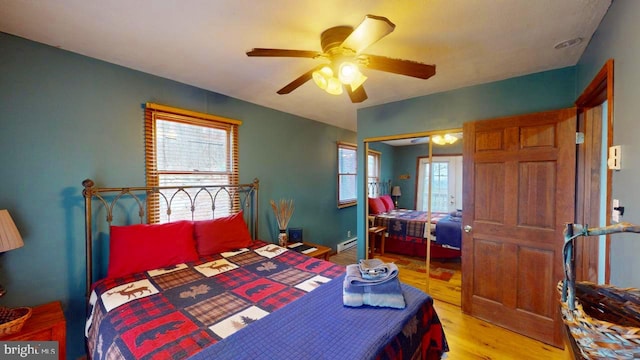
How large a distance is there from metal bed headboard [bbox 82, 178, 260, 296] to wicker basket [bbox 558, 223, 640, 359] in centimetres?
274

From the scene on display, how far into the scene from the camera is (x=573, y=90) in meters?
2.12

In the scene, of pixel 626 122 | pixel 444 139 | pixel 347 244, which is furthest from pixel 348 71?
pixel 347 244

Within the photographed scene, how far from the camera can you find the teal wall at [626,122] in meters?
1.07

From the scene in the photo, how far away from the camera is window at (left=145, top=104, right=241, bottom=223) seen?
7.66ft

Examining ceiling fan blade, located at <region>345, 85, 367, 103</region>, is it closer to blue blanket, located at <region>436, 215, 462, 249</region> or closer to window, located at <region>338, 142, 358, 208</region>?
blue blanket, located at <region>436, 215, 462, 249</region>

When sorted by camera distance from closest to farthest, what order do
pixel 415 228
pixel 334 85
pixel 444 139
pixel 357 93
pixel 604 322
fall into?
pixel 604 322 → pixel 334 85 → pixel 357 93 → pixel 444 139 → pixel 415 228

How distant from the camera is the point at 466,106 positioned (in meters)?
2.64

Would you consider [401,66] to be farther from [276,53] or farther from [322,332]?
[322,332]

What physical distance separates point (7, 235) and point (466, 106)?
3834 mm

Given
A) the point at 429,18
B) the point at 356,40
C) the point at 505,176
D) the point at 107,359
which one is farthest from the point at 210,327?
the point at 505,176

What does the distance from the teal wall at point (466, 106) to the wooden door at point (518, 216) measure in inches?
9.0

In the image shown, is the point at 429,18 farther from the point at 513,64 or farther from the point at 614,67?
the point at 513,64

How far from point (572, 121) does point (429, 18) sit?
157 cm

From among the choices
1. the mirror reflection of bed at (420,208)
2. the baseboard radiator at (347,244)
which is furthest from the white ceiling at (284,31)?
the baseboard radiator at (347,244)
